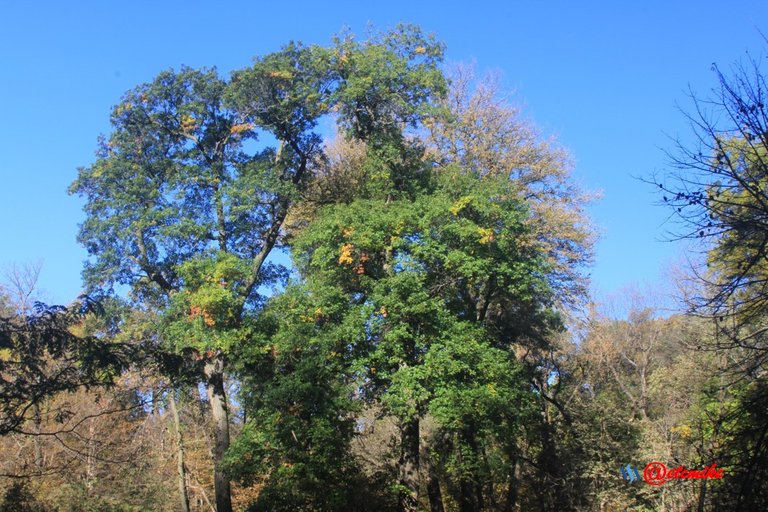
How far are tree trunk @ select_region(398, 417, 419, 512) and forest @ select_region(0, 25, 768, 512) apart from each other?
5 centimetres

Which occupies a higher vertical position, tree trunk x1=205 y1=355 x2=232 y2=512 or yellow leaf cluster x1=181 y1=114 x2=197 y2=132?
yellow leaf cluster x1=181 y1=114 x2=197 y2=132

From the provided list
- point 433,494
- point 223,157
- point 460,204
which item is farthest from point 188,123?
point 433,494

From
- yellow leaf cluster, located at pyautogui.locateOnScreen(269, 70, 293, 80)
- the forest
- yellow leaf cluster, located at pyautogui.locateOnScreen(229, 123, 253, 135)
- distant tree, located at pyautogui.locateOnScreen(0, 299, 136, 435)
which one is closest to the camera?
distant tree, located at pyautogui.locateOnScreen(0, 299, 136, 435)

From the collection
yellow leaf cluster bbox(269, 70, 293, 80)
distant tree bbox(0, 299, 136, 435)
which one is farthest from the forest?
distant tree bbox(0, 299, 136, 435)

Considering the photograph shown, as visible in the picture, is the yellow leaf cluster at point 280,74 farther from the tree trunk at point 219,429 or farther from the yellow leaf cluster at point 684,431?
the yellow leaf cluster at point 684,431

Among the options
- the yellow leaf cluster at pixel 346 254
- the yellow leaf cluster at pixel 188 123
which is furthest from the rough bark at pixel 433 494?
the yellow leaf cluster at pixel 188 123

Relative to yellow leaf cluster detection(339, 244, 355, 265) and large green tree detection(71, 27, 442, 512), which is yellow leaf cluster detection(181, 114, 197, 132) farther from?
yellow leaf cluster detection(339, 244, 355, 265)

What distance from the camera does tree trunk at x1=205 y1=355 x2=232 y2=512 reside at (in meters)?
14.0

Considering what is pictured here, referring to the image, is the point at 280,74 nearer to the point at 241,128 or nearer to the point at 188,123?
the point at 241,128

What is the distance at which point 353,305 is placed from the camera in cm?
1452

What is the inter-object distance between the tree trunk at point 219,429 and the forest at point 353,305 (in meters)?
0.06

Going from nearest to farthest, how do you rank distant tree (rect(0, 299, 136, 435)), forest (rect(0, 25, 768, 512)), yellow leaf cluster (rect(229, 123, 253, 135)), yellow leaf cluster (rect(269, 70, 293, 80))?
distant tree (rect(0, 299, 136, 435)) → forest (rect(0, 25, 768, 512)) → yellow leaf cluster (rect(269, 70, 293, 80)) → yellow leaf cluster (rect(229, 123, 253, 135))

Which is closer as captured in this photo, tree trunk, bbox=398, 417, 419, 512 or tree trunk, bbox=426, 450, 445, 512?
tree trunk, bbox=398, 417, 419, 512

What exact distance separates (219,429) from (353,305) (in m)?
4.73
